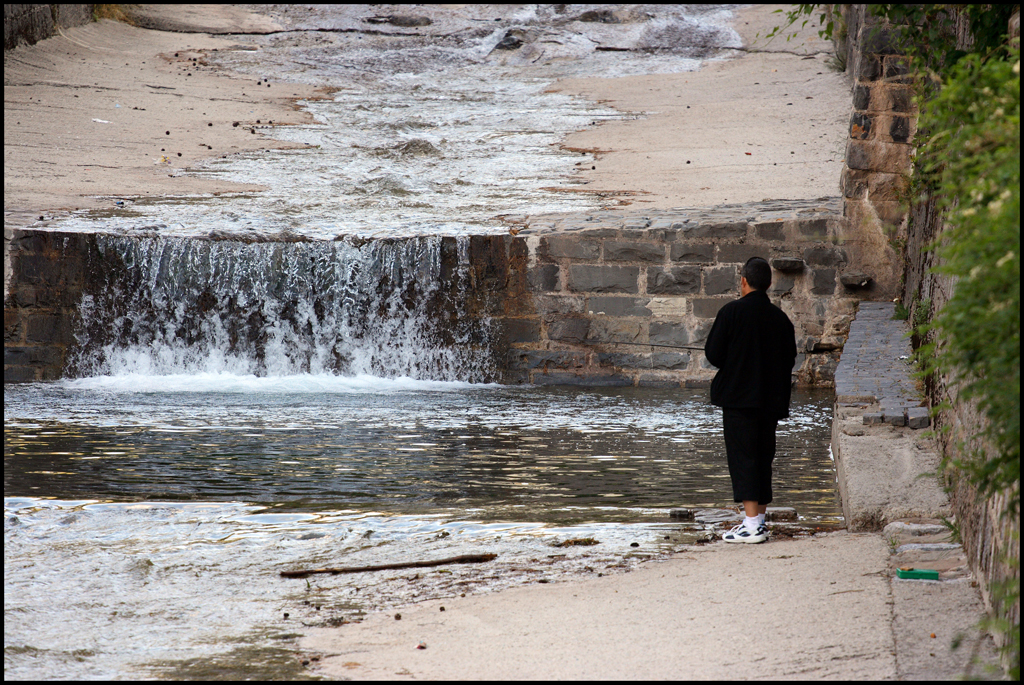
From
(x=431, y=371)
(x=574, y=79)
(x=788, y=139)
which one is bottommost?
(x=431, y=371)

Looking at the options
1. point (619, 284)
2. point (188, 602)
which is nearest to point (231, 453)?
point (188, 602)

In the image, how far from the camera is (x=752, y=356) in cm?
516

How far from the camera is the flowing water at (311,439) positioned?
13.9 feet

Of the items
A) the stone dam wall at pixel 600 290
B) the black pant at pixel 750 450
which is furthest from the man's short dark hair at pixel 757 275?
the stone dam wall at pixel 600 290

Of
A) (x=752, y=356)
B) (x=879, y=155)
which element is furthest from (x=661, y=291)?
(x=752, y=356)

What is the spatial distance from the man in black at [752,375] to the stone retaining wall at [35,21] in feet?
67.6

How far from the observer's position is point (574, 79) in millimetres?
23875

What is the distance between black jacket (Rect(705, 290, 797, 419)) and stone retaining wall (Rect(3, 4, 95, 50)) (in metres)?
20.6

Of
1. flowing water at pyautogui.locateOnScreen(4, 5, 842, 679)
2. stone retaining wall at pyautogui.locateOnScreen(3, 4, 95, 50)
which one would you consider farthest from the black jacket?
stone retaining wall at pyautogui.locateOnScreen(3, 4, 95, 50)

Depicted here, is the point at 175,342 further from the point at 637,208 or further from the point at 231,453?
the point at 637,208

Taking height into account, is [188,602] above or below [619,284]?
below

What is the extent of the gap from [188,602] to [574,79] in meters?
21.1

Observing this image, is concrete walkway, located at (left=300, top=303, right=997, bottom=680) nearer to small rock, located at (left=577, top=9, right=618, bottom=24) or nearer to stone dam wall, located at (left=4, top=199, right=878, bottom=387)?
stone dam wall, located at (left=4, top=199, right=878, bottom=387)

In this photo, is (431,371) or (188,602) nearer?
(188,602)
